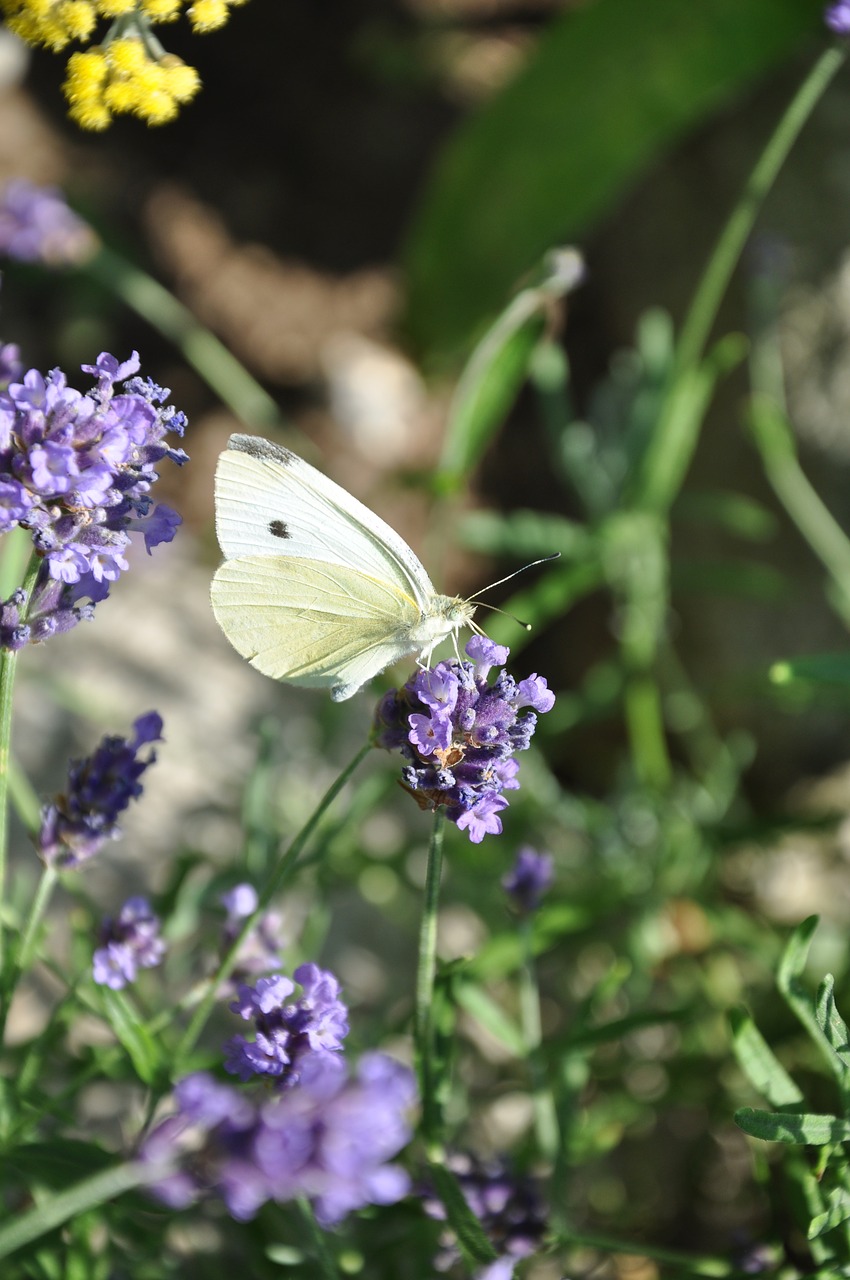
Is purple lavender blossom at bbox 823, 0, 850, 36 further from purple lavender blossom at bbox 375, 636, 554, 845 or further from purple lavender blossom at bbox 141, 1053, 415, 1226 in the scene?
purple lavender blossom at bbox 141, 1053, 415, 1226

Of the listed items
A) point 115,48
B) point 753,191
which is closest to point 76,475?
point 115,48

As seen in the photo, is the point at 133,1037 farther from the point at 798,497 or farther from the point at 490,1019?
the point at 798,497

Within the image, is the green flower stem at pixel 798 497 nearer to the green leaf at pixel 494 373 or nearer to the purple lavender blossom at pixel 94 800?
the green leaf at pixel 494 373

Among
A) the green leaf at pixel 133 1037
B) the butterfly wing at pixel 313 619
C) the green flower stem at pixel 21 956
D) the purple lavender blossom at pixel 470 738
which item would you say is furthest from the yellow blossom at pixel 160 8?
the green leaf at pixel 133 1037

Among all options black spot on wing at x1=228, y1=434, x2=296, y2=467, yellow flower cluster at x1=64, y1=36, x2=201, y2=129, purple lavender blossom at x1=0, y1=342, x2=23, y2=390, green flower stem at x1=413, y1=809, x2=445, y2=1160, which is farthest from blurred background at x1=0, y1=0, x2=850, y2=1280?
yellow flower cluster at x1=64, y1=36, x2=201, y2=129

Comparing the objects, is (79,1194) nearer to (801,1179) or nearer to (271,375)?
(801,1179)
